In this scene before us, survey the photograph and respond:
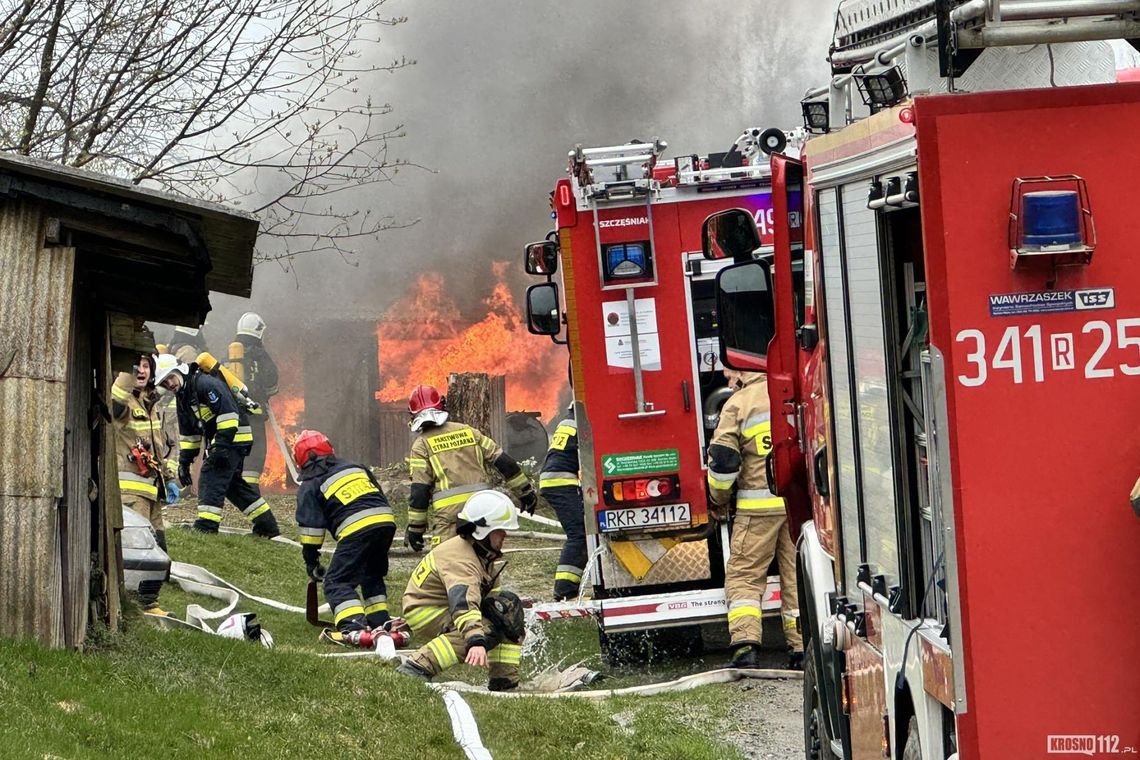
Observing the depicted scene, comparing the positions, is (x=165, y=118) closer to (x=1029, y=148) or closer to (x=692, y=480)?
(x=692, y=480)

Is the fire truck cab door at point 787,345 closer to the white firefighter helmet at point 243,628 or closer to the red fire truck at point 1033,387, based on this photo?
the red fire truck at point 1033,387

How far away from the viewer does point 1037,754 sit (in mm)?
3541

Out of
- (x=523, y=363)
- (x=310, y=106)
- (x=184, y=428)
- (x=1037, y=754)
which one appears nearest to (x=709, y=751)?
(x=1037, y=754)

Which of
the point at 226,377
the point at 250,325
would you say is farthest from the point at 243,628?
the point at 250,325

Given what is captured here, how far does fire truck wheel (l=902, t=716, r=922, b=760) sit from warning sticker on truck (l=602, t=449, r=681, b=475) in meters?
5.43

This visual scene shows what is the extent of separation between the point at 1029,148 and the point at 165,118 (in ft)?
29.9

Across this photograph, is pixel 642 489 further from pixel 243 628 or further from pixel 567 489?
pixel 567 489

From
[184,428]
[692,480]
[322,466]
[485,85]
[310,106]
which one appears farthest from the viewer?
[485,85]

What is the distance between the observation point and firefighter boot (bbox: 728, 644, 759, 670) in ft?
30.5

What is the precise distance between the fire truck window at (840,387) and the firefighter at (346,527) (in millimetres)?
6354

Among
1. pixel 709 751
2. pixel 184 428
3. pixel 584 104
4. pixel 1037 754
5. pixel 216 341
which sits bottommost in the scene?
pixel 709 751

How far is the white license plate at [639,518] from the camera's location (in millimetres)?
9672

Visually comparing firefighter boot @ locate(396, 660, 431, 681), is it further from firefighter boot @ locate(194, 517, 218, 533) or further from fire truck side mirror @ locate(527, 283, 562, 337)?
firefighter boot @ locate(194, 517, 218, 533)

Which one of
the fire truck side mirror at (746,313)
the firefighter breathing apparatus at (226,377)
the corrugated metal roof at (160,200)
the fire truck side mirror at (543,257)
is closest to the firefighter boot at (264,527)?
the firefighter breathing apparatus at (226,377)
